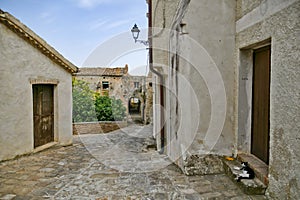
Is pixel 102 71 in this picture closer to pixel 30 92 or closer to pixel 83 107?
pixel 83 107

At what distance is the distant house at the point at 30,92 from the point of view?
18.5ft

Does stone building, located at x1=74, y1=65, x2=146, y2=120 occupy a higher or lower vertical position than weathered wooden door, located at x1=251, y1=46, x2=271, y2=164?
higher

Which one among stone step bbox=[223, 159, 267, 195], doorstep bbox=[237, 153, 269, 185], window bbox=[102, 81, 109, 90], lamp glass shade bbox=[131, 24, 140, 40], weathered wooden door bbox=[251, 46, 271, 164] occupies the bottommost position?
stone step bbox=[223, 159, 267, 195]

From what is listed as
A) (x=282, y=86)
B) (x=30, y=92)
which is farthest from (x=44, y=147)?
(x=282, y=86)

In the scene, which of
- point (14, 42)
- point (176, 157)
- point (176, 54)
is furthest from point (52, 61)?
point (176, 157)

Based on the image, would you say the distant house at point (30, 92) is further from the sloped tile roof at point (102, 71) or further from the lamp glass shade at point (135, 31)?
the sloped tile roof at point (102, 71)

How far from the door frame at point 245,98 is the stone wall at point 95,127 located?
11.0m

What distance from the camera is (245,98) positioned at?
4.12 meters

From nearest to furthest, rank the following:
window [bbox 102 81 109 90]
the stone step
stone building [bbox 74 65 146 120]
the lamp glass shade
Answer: the stone step, the lamp glass shade, stone building [bbox 74 65 146 120], window [bbox 102 81 109 90]

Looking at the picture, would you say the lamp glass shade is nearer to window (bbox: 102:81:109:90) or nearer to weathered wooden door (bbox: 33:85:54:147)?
weathered wooden door (bbox: 33:85:54:147)

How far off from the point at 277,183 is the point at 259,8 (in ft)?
8.75

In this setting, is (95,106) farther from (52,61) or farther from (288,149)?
(288,149)

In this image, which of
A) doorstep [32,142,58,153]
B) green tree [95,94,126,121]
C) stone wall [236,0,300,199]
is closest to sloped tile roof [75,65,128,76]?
green tree [95,94,126,121]

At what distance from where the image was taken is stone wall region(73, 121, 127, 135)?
13.3 m
